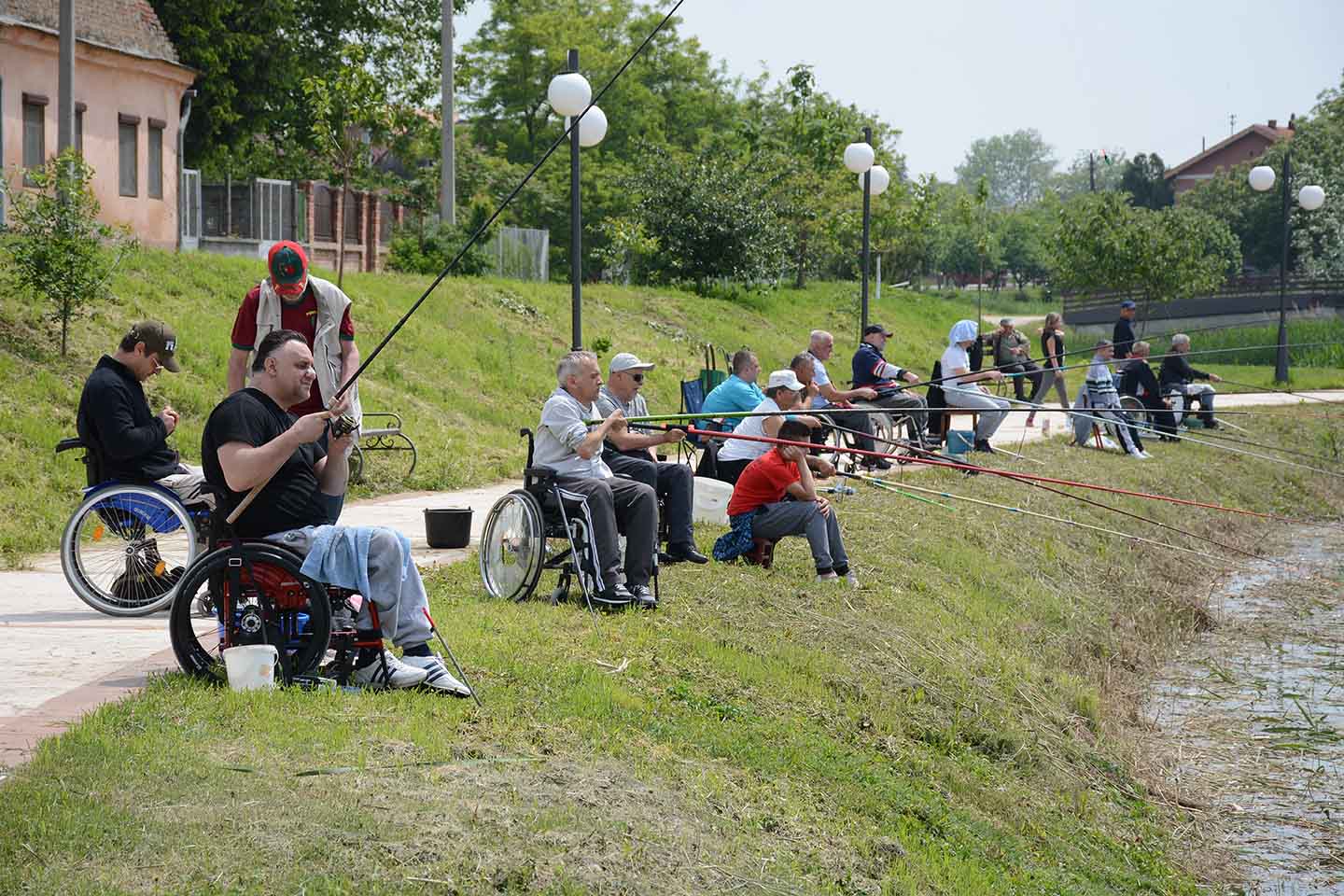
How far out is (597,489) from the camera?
882 centimetres

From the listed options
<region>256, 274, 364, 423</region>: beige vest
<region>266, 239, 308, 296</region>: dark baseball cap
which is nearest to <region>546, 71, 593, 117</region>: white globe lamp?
<region>256, 274, 364, 423</region>: beige vest

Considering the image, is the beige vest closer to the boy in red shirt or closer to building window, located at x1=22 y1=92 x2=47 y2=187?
the boy in red shirt

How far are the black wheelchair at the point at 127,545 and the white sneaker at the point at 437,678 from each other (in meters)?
2.43

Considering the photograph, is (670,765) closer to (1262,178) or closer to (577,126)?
(577,126)

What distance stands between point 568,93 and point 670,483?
3.41 meters

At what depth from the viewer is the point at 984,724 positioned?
8.55 meters

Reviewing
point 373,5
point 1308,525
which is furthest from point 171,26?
point 1308,525

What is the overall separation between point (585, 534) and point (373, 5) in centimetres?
2903

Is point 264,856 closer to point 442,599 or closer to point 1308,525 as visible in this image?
point 442,599

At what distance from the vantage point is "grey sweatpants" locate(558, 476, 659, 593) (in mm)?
8812

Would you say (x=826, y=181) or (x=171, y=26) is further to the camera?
(x=826, y=181)

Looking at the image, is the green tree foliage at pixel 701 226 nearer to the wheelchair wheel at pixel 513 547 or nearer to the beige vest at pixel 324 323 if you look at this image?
the wheelchair wheel at pixel 513 547

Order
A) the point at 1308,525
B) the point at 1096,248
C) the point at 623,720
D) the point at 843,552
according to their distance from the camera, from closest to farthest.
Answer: the point at 623,720 < the point at 843,552 < the point at 1308,525 < the point at 1096,248

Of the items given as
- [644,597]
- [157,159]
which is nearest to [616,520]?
[644,597]
